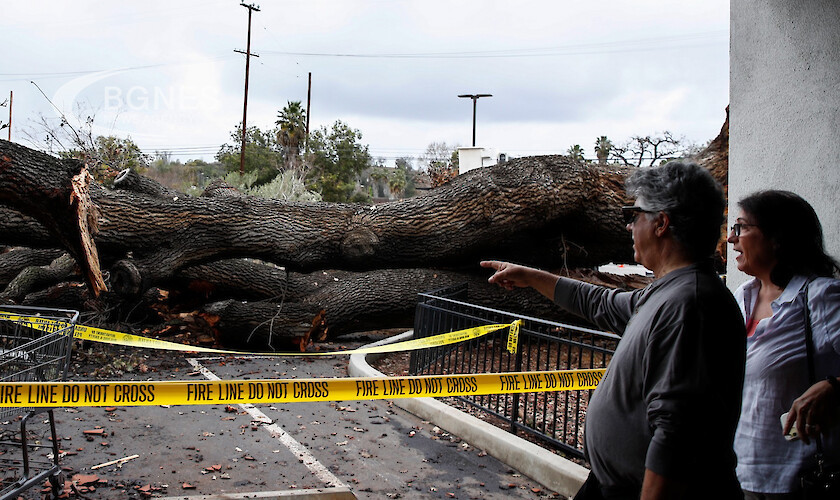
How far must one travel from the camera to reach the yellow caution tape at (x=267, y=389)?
3.44 metres

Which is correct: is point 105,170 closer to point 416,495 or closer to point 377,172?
point 416,495

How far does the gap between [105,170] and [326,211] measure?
35.8ft

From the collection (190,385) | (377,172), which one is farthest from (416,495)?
(377,172)

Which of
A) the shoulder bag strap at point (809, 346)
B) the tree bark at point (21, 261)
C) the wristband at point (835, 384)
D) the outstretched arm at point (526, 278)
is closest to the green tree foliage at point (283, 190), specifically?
the tree bark at point (21, 261)

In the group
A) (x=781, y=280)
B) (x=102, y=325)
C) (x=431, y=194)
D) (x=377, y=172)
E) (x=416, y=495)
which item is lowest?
(x=416, y=495)

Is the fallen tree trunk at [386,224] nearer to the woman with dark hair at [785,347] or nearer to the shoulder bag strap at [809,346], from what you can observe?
the woman with dark hair at [785,347]

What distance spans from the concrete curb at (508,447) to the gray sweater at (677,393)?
2693mm

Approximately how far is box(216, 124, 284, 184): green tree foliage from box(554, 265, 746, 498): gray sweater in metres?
41.9

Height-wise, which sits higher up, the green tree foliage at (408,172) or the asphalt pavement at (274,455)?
the green tree foliage at (408,172)

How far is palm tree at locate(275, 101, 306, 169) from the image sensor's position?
42.3 meters

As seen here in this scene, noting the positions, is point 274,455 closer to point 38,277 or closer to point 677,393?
point 677,393

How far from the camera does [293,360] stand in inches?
360

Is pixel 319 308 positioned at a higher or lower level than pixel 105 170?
lower

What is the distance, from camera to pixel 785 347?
2.61 m
